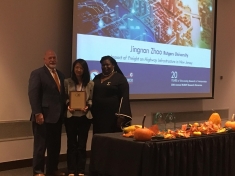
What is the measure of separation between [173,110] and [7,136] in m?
3.02

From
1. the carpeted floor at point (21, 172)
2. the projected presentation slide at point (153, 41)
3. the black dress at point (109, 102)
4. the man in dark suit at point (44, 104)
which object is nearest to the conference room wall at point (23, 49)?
the carpeted floor at point (21, 172)

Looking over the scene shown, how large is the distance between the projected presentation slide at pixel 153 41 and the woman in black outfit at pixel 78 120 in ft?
2.62

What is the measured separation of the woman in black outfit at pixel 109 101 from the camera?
13.5 feet

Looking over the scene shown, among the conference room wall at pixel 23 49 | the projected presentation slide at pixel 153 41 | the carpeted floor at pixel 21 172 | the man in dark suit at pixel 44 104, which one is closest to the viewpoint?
the man in dark suit at pixel 44 104

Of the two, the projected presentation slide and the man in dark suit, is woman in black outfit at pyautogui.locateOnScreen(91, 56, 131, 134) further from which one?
the projected presentation slide

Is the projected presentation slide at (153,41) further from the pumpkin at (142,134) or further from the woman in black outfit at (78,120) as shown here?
the pumpkin at (142,134)

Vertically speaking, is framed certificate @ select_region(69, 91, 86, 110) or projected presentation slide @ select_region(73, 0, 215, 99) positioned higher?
projected presentation slide @ select_region(73, 0, 215, 99)

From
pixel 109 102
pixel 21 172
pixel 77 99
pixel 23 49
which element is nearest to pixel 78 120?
pixel 77 99

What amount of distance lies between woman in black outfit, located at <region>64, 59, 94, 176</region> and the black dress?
0.09m

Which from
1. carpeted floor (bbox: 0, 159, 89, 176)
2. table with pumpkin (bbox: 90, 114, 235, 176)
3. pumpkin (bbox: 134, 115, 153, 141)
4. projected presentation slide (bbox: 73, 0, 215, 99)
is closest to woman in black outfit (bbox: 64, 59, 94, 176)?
carpeted floor (bbox: 0, 159, 89, 176)

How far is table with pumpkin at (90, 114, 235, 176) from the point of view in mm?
2867

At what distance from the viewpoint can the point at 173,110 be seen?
6.45 m

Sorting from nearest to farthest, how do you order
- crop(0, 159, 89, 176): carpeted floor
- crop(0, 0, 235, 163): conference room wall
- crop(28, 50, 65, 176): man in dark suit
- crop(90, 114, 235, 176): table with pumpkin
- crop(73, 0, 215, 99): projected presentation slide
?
1. crop(90, 114, 235, 176): table with pumpkin
2. crop(28, 50, 65, 176): man in dark suit
3. crop(0, 159, 89, 176): carpeted floor
4. crop(0, 0, 235, 163): conference room wall
5. crop(73, 0, 215, 99): projected presentation slide

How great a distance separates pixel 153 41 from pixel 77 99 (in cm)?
227
